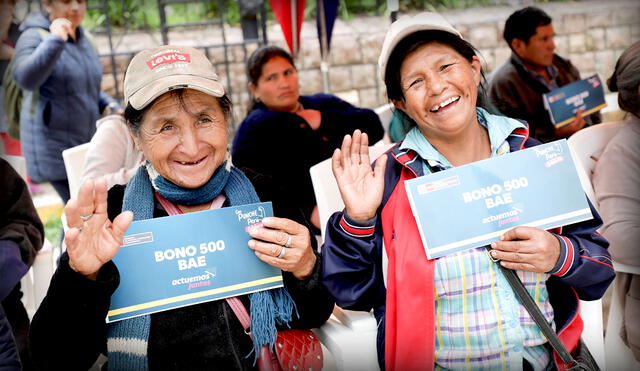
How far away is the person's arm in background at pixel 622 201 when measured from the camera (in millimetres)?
2312

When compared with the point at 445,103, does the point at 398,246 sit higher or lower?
lower

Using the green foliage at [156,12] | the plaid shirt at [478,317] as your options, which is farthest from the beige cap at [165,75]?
the green foliage at [156,12]

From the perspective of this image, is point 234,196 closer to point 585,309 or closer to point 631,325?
point 585,309

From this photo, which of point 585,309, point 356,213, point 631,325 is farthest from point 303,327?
point 631,325

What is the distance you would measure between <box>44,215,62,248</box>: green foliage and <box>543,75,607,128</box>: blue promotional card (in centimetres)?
455

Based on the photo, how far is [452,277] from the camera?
180cm

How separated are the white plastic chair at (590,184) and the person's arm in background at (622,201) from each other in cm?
6

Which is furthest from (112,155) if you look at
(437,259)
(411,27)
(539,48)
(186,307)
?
(539,48)

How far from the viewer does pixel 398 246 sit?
5.99 ft

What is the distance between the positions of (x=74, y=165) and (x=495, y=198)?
91.1 inches

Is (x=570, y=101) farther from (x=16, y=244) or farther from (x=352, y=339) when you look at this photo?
(x=16, y=244)

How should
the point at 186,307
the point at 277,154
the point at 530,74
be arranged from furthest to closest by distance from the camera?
the point at 530,74 → the point at 277,154 → the point at 186,307

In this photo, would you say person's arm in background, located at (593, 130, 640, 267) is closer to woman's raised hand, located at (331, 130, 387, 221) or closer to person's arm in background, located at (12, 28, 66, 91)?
woman's raised hand, located at (331, 130, 387, 221)

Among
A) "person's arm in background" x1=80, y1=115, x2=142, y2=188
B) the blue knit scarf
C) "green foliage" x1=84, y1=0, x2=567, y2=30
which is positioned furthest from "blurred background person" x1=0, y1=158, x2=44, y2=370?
"green foliage" x1=84, y1=0, x2=567, y2=30
